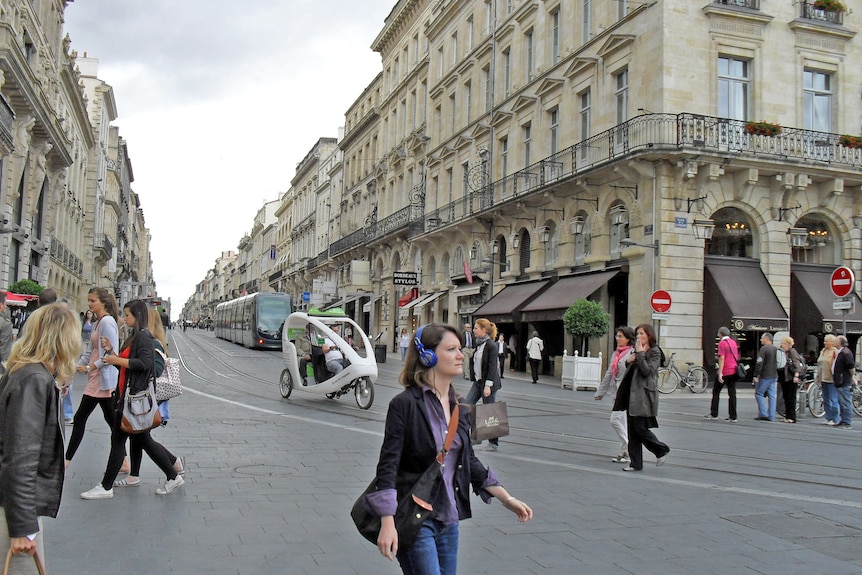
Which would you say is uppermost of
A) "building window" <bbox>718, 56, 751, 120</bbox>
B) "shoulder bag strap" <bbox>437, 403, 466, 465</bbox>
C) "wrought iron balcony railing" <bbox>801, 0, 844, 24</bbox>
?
"wrought iron balcony railing" <bbox>801, 0, 844, 24</bbox>

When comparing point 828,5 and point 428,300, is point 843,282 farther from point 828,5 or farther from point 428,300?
point 428,300

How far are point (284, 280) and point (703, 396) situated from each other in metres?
70.0

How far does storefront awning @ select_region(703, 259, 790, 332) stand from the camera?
21.6 meters

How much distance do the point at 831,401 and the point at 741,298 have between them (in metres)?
7.33

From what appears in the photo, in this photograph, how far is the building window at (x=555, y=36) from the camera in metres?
28.9

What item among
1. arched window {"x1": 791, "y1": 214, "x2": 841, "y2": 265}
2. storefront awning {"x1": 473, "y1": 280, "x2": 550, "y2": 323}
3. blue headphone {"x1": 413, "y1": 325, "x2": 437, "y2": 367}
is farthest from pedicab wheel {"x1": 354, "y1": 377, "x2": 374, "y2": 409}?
arched window {"x1": 791, "y1": 214, "x2": 841, "y2": 265}

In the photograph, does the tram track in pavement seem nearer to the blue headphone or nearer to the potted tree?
the potted tree

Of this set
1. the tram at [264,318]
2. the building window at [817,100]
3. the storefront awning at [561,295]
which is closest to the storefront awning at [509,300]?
the storefront awning at [561,295]

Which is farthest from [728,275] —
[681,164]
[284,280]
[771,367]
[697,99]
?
[284,280]

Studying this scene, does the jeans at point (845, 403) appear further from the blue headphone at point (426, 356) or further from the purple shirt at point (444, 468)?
the blue headphone at point (426, 356)

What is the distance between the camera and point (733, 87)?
23.2 m

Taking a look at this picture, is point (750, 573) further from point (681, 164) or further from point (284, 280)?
point (284, 280)

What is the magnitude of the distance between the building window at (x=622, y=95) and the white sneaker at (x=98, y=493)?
2038cm

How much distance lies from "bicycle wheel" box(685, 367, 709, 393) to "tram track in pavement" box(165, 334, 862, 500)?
2966 millimetres
